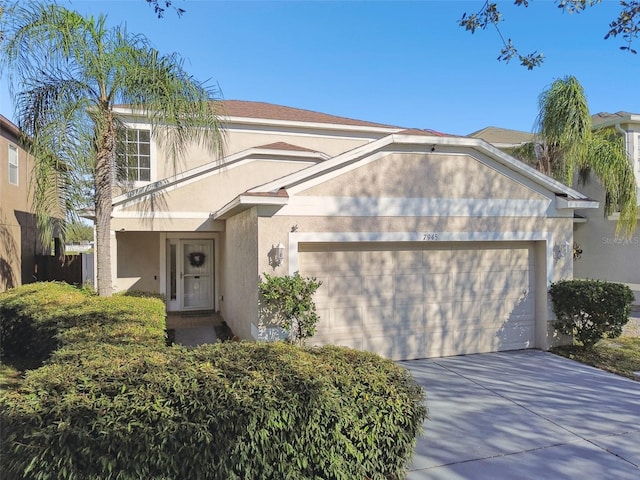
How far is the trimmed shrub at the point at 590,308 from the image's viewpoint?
8.02 m

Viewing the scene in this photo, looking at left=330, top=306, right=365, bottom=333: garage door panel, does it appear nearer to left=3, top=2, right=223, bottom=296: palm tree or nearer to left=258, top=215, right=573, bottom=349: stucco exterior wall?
left=258, top=215, right=573, bottom=349: stucco exterior wall

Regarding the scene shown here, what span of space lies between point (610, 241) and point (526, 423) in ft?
44.6

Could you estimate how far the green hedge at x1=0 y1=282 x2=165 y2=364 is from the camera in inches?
198

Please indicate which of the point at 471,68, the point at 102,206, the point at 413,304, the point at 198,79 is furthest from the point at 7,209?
the point at 471,68

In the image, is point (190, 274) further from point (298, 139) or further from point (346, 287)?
point (346, 287)

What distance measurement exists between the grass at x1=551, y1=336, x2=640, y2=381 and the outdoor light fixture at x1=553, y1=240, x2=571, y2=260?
80.1 inches

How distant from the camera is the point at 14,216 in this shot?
42.8 ft

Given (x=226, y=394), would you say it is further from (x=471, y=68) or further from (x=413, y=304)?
(x=471, y=68)

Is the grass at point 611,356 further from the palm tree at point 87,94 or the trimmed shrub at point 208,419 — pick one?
the palm tree at point 87,94

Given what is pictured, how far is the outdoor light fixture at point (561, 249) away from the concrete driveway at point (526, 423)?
230 centimetres

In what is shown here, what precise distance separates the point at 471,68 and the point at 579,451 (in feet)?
33.6

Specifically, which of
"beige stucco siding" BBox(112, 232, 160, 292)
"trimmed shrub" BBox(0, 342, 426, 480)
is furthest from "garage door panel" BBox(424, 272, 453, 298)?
"beige stucco siding" BBox(112, 232, 160, 292)

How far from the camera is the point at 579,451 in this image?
177 inches

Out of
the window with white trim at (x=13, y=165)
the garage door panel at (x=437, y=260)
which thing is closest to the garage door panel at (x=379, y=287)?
the garage door panel at (x=437, y=260)
